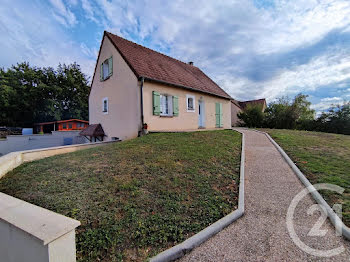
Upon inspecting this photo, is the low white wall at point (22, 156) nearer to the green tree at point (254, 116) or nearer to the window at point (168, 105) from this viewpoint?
the window at point (168, 105)

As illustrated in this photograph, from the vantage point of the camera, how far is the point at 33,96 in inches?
905

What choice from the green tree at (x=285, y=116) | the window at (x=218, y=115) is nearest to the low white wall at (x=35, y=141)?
the window at (x=218, y=115)

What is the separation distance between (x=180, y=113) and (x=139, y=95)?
311 cm

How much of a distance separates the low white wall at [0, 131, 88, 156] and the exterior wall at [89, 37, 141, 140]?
12.8 ft

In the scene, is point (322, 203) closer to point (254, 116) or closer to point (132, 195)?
point (132, 195)

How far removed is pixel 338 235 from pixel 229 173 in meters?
2.13

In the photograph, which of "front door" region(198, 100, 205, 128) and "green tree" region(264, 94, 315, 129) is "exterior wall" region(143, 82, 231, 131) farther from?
"green tree" region(264, 94, 315, 129)

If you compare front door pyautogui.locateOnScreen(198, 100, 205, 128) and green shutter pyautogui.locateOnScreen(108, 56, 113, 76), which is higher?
green shutter pyautogui.locateOnScreen(108, 56, 113, 76)

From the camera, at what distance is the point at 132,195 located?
9.78 ft

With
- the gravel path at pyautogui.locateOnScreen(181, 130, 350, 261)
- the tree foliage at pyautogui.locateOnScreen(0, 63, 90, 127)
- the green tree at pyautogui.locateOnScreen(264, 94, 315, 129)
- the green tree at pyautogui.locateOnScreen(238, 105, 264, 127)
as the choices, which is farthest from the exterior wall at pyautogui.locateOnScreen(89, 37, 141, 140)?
the tree foliage at pyautogui.locateOnScreen(0, 63, 90, 127)

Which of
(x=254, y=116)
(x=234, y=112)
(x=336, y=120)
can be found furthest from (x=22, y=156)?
(x=234, y=112)

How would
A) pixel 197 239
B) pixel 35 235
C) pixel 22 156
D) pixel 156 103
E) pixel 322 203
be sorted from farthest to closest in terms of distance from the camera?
pixel 156 103
pixel 22 156
pixel 322 203
pixel 197 239
pixel 35 235

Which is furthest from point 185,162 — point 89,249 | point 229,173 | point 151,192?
point 89,249

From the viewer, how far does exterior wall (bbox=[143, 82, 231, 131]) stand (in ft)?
29.4
